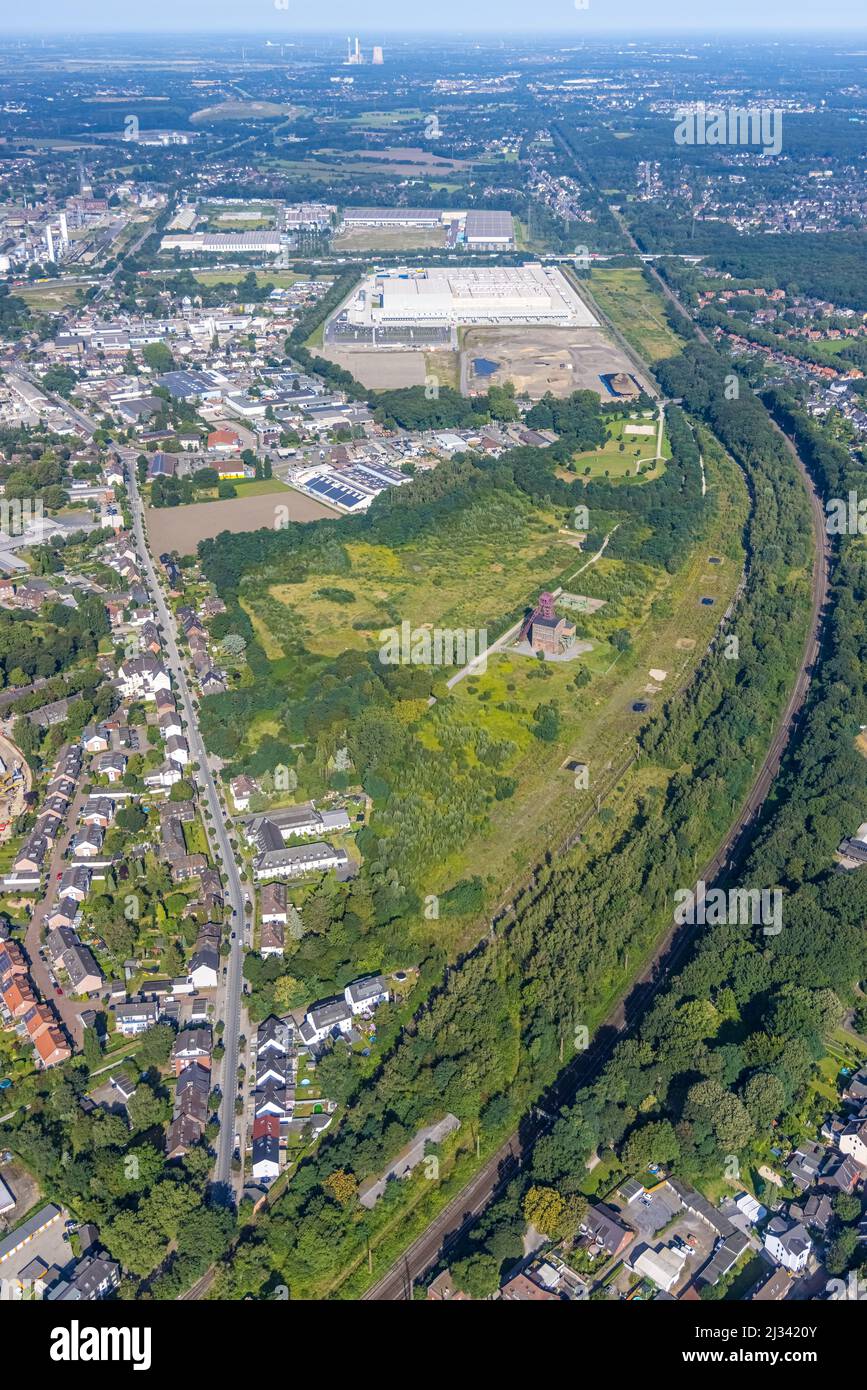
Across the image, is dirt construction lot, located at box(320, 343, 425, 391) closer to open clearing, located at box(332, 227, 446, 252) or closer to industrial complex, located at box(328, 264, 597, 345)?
industrial complex, located at box(328, 264, 597, 345)

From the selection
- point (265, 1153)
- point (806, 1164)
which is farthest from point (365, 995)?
point (806, 1164)

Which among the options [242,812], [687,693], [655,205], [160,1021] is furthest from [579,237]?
[160,1021]

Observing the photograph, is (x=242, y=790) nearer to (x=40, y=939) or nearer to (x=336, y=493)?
(x=40, y=939)

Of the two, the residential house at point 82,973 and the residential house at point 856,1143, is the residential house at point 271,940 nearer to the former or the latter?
the residential house at point 82,973

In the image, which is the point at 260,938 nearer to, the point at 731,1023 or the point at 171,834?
the point at 171,834

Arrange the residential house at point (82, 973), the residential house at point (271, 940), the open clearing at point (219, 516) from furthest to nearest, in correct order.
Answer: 1. the open clearing at point (219, 516)
2. the residential house at point (271, 940)
3. the residential house at point (82, 973)

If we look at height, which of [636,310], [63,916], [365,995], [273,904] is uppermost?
[636,310]

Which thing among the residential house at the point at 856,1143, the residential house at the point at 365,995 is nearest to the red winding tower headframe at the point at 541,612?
the residential house at the point at 365,995
